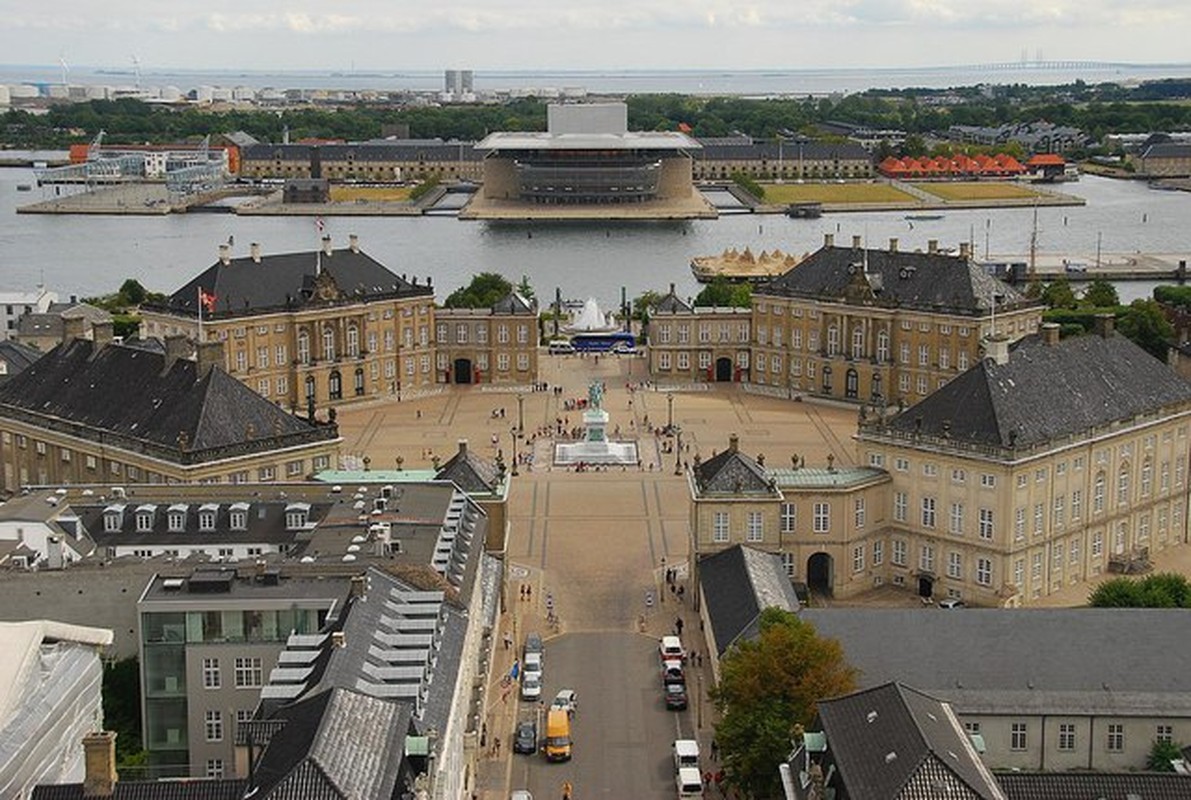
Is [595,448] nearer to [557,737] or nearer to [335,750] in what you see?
[557,737]

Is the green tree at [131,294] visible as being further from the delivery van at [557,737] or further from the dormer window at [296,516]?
the delivery van at [557,737]

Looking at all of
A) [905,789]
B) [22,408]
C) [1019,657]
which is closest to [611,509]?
[22,408]

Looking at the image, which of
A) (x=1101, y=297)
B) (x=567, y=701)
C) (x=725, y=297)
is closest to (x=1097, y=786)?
(x=567, y=701)

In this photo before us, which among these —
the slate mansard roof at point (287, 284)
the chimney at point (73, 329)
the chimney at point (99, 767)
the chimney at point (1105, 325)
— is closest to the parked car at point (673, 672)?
the chimney at point (99, 767)

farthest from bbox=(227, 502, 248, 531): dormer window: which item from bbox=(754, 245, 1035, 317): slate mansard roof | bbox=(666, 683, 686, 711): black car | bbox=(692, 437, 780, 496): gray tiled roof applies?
bbox=(754, 245, 1035, 317): slate mansard roof

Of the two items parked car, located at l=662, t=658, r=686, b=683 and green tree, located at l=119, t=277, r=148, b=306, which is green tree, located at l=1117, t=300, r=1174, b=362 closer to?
parked car, located at l=662, t=658, r=686, b=683
